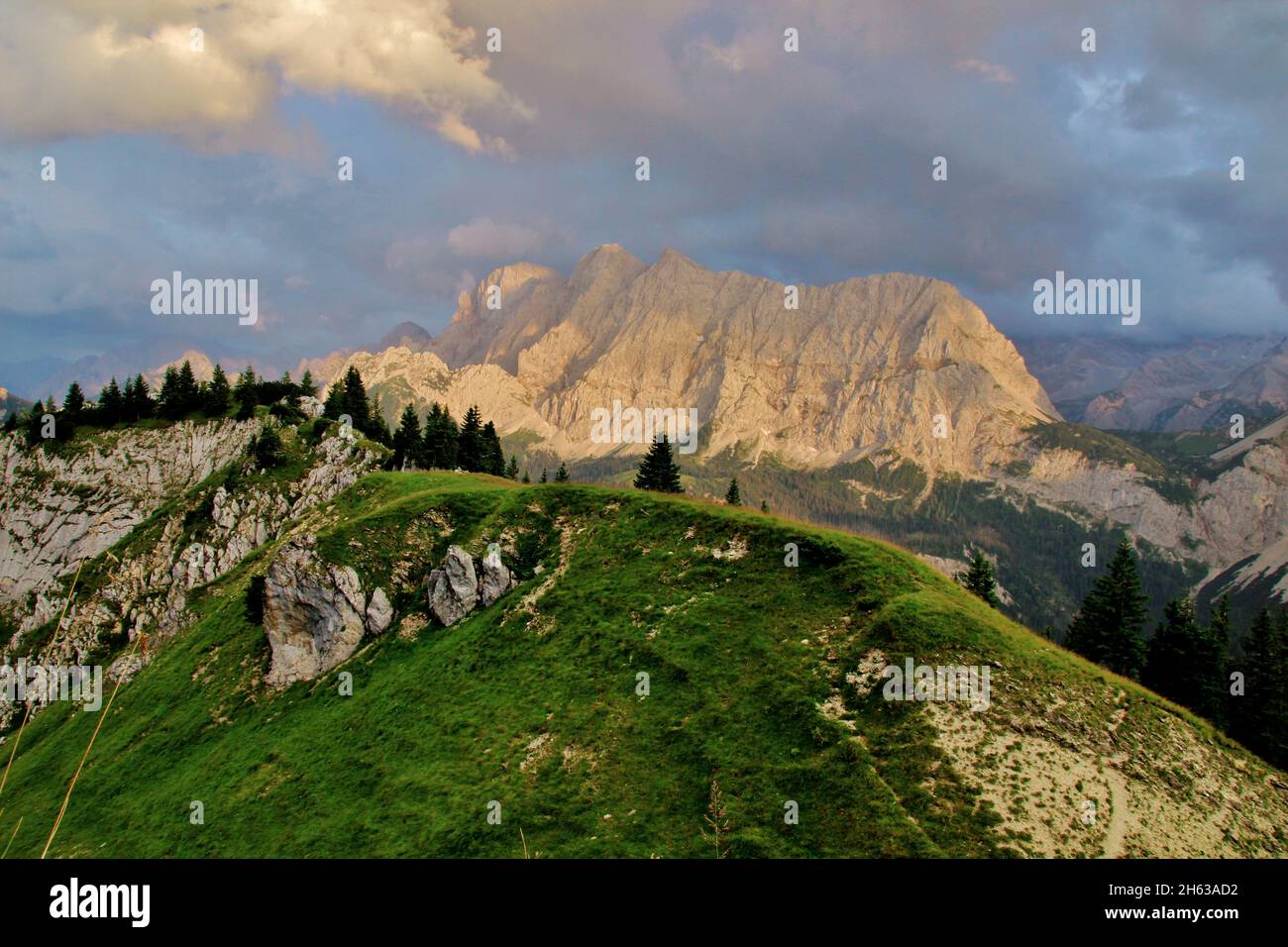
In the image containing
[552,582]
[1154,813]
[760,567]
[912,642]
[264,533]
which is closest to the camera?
[1154,813]

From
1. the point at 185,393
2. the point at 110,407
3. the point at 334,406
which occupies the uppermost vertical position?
the point at 185,393

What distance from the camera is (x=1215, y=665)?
197 ft

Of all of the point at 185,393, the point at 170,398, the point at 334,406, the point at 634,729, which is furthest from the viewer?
the point at 334,406

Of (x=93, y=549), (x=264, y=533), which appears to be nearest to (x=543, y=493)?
(x=264, y=533)

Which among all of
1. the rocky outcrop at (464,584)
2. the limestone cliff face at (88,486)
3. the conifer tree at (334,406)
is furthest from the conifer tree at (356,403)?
the rocky outcrop at (464,584)

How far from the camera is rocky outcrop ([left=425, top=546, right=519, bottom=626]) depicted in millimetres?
48969

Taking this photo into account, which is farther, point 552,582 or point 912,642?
point 552,582

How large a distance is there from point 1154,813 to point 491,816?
88.7 feet

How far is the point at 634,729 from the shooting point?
34.8 m

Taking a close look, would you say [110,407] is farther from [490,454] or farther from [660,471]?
[660,471]

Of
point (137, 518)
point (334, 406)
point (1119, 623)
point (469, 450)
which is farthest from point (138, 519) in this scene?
point (1119, 623)

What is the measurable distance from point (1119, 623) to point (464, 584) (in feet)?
186

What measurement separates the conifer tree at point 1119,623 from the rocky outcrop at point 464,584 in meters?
52.3
